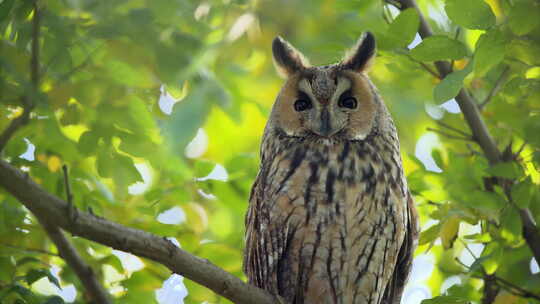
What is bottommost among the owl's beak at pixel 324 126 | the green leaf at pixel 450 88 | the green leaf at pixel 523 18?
the green leaf at pixel 450 88

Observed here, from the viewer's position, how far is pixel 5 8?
5.33ft

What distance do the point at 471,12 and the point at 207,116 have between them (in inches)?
62.7

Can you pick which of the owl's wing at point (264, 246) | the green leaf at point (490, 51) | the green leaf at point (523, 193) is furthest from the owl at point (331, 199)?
the green leaf at point (490, 51)

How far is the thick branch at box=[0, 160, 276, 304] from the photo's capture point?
165 centimetres

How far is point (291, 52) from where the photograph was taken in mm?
3465

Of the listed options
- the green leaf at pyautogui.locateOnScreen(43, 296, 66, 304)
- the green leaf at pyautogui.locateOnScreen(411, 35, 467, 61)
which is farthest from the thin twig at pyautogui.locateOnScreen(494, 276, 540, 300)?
the green leaf at pyautogui.locateOnScreen(43, 296, 66, 304)

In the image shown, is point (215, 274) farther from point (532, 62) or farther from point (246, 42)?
point (532, 62)

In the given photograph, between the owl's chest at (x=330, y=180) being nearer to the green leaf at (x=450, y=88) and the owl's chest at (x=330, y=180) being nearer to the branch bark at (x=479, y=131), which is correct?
the branch bark at (x=479, y=131)

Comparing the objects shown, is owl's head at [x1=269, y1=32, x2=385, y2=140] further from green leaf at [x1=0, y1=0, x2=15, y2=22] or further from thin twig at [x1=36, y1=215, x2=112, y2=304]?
green leaf at [x1=0, y1=0, x2=15, y2=22]

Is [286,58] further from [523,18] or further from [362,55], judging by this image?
[523,18]

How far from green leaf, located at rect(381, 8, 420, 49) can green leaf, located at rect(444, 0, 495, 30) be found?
0.98 feet

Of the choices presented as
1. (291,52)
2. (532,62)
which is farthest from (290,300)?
(532,62)

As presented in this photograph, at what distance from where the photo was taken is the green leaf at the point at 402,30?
8.91 ft

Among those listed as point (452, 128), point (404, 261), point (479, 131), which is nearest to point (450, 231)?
point (404, 261)
